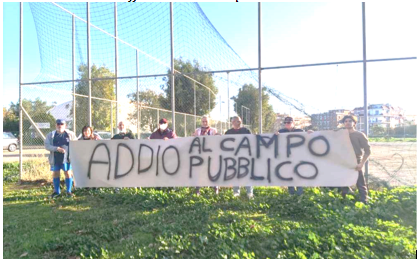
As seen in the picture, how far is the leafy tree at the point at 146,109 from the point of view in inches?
451

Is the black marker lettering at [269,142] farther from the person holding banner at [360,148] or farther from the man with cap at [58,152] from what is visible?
the man with cap at [58,152]

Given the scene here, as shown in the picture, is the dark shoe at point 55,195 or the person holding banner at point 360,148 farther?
the dark shoe at point 55,195

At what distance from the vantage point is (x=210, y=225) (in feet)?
14.0

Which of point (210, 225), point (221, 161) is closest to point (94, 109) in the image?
point (221, 161)

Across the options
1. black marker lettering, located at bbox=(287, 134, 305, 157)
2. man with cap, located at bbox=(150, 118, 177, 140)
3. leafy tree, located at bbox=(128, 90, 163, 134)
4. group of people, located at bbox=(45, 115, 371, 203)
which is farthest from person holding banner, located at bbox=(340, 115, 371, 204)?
leafy tree, located at bbox=(128, 90, 163, 134)

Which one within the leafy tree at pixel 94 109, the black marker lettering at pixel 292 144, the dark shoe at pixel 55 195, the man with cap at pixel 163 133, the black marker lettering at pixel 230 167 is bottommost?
the dark shoe at pixel 55 195

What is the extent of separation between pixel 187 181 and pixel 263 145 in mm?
1565

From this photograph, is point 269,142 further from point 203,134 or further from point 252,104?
point 252,104

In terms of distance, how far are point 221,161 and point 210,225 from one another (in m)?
1.36

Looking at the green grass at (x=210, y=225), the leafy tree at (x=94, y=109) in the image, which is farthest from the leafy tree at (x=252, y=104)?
the leafy tree at (x=94, y=109)

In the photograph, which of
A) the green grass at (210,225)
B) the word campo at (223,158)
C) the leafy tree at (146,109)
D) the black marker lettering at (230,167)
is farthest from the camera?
the leafy tree at (146,109)

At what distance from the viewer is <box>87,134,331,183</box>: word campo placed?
508 cm

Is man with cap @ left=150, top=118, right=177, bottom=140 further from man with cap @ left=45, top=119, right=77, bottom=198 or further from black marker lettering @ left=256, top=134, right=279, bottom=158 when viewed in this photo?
man with cap @ left=45, top=119, right=77, bottom=198

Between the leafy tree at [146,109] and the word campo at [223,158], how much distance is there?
5840 mm
